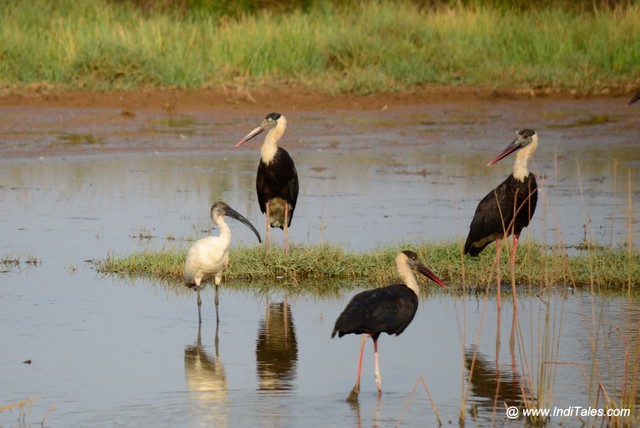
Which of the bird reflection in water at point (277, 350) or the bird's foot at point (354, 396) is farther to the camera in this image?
the bird reflection in water at point (277, 350)

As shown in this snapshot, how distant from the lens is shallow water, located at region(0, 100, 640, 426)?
6875 mm

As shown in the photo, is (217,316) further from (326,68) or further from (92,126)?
(326,68)

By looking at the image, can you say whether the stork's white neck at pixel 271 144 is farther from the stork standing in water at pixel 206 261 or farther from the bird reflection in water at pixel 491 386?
the bird reflection in water at pixel 491 386

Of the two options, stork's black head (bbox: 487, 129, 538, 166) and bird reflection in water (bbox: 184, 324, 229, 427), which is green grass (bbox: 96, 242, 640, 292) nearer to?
stork's black head (bbox: 487, 129, 538, 166)

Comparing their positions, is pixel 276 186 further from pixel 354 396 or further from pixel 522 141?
pixel 354 396

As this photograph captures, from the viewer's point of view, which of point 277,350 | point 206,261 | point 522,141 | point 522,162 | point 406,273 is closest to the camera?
point 406,273

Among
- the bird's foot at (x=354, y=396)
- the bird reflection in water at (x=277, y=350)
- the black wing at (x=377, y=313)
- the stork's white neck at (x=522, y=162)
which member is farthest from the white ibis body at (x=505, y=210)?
the bird's foot at (x=354, y=396)

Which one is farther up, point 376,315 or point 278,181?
point 278,181

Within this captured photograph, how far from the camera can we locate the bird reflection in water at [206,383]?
21.5 ft

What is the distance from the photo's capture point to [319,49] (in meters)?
21.0

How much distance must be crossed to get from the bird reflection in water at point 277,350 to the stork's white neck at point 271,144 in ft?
8.60

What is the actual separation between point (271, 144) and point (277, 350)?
4056 mm

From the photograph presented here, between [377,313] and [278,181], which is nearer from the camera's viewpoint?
[377,313]

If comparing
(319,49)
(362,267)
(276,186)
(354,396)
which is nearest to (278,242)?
(276,186)
